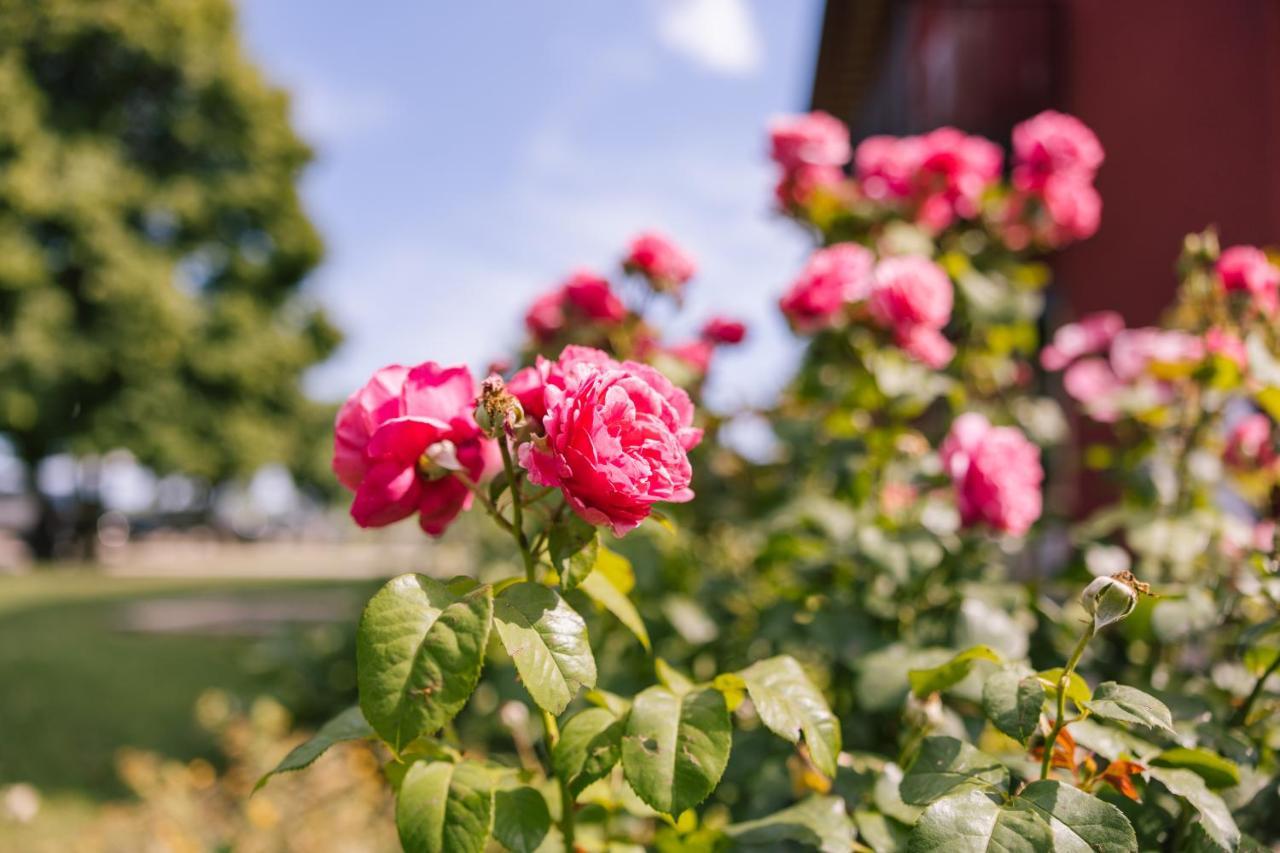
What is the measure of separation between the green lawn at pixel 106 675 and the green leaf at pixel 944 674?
3.61m

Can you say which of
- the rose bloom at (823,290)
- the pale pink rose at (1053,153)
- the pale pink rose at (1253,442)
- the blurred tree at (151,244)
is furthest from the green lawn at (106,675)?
the blurred tree at (151,244)

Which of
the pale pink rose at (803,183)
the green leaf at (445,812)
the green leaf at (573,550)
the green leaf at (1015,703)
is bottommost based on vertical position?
the green leaf at (445,812)

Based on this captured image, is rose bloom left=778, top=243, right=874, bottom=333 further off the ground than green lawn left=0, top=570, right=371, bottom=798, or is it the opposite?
rose bloom left=778, top=243, right=874, bottom=333

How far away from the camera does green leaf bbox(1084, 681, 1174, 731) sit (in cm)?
81

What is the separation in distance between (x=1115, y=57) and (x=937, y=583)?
130 inches

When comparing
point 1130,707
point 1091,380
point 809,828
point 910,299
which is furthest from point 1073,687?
point 1091,380

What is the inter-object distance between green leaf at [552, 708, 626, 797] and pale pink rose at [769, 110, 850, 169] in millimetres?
1820

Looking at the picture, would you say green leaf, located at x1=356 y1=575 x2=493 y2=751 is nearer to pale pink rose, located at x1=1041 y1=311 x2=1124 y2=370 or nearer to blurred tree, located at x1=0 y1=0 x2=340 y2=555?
pale pink rose, located at x1=1041 y1=311 x2=1124 y2=370

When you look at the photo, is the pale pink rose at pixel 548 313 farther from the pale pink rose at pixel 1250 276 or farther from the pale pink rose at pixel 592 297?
the pale pink rose at pixel 1250 276

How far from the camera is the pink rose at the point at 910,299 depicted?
72.1 inches

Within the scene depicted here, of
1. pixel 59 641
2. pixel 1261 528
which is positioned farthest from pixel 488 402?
pixel 59 641

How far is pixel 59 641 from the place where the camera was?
281 inches

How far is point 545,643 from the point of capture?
2.72 ft

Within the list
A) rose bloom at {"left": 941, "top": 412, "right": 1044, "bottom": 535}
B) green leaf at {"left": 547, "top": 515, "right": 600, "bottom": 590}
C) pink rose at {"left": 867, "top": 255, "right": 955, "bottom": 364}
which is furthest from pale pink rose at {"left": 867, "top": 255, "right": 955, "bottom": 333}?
green leaf at {"left": 547, "top": 515, "right": 600, "bottom": 590}
